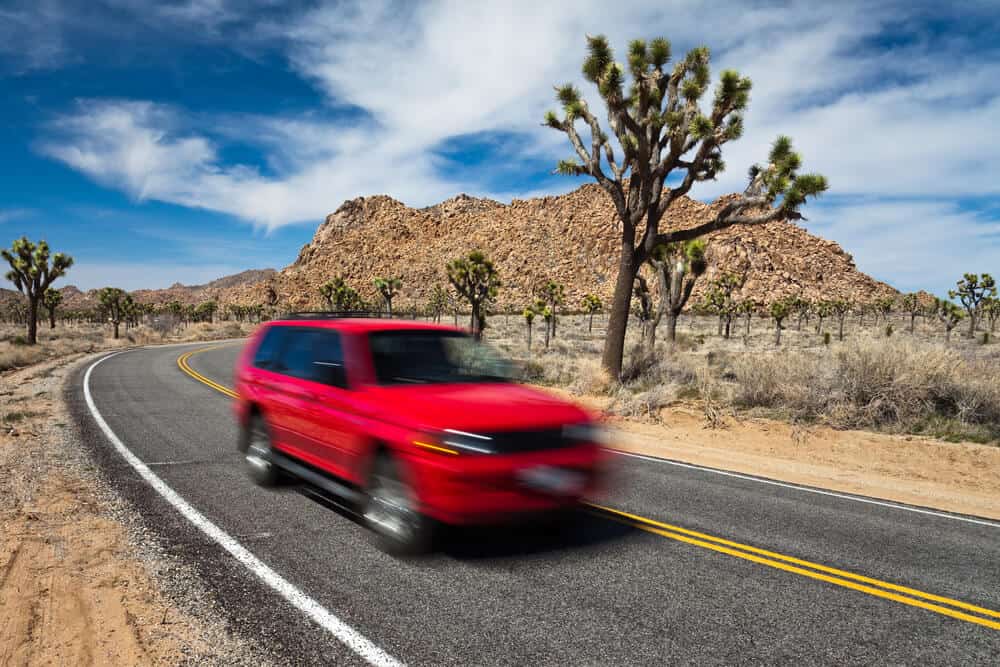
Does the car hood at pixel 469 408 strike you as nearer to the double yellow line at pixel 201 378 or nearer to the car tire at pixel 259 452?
the car tire at pixel 259 452

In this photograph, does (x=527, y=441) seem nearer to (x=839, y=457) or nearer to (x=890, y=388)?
(x=839, y=457)

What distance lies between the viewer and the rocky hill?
112m

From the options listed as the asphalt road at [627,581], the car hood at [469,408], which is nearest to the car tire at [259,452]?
the asphalt road at [627,581]

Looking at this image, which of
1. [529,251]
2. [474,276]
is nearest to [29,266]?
[474,276]

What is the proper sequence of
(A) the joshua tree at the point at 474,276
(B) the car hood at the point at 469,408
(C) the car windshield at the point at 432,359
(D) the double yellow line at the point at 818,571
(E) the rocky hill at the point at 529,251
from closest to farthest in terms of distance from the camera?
(D) the double yellow line at the point at 818,571
(B) the car hood at the point at 469,408
(C) the car windshield at the point at 432,359
(A) the joshua tree at the point at 474,276
(E) the rocky hill at the point at 529,251

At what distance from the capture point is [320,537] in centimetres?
508

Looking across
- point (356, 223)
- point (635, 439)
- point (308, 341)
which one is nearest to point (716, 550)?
point (308, 341)

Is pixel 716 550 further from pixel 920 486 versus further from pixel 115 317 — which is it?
pixel 115 317

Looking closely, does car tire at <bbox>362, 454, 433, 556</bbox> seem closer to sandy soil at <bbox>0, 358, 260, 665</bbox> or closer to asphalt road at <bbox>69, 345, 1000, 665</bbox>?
asphalt road at <bbox>69, 345, 1000, 665</bbox>

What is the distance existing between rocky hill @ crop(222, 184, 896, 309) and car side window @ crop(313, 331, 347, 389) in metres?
105

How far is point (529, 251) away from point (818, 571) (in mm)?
123874

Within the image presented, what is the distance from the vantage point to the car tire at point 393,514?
4516 millimetres

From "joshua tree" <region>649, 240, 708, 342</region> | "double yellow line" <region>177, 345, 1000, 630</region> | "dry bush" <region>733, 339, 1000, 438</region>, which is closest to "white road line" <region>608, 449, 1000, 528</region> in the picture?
"double yellow line" <region>177, 345, 1000, 630</region>

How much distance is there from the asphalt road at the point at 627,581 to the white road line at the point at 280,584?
0.05 meters
